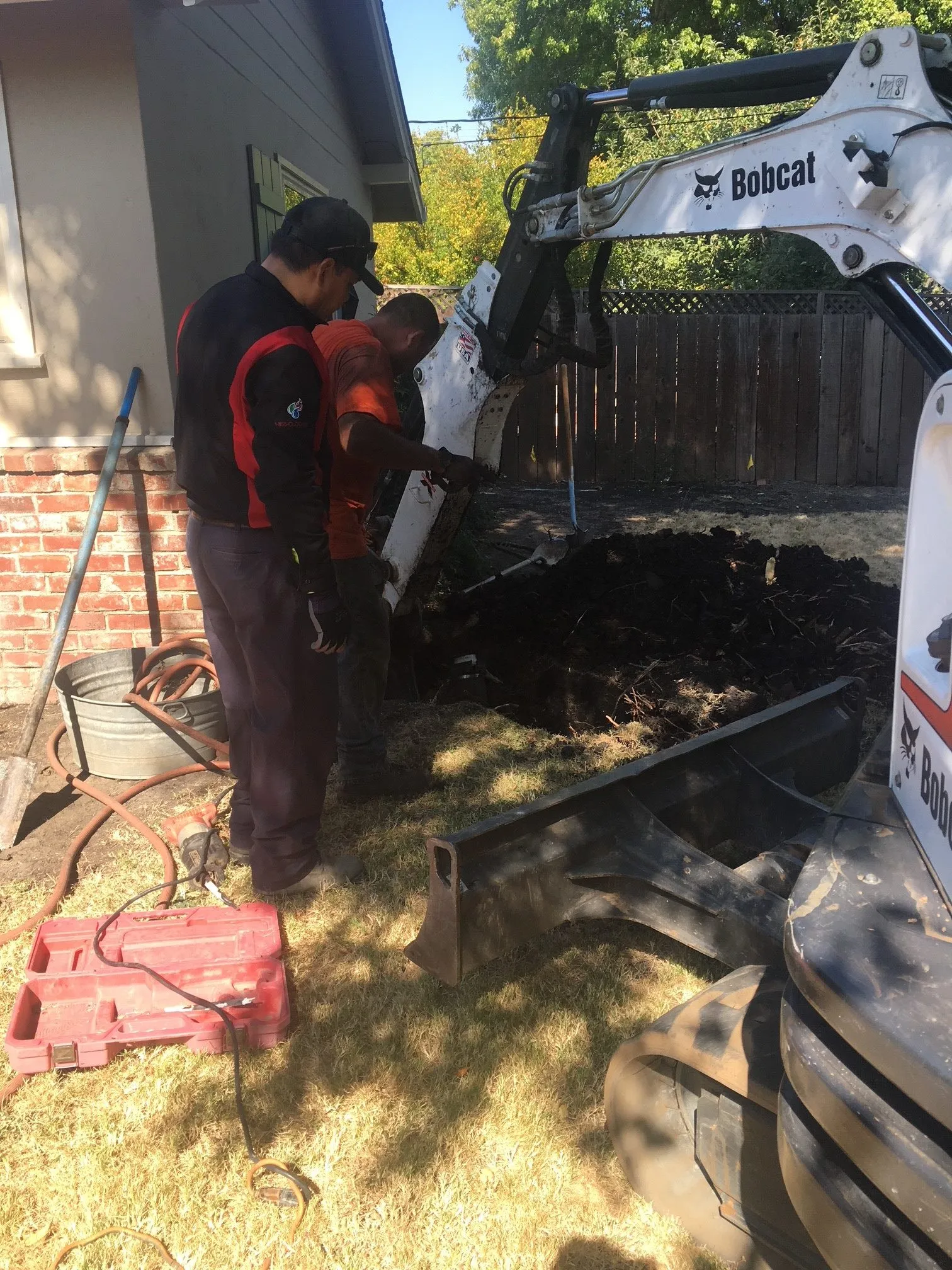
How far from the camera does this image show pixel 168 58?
16.6ft

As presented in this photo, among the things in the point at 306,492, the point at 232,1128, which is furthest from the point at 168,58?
the point at 232,1128

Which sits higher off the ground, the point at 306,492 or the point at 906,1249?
the point at 306,492

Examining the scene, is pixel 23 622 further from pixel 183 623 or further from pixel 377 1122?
pixel 377 1122

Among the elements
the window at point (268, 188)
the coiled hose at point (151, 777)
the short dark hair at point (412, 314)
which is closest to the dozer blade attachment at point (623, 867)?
the coiled hose at point (151, 777)

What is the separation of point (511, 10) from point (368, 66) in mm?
23338

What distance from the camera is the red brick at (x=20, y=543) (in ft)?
17.4

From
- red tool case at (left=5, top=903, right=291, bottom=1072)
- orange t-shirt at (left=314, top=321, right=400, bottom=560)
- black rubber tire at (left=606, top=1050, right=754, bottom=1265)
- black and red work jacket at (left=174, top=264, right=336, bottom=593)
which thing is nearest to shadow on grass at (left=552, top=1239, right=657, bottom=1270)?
black rubber tire at (left=606, top=1050, right=754, bottom=1265)

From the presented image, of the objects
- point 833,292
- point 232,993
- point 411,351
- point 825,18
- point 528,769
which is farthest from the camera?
point 825,18

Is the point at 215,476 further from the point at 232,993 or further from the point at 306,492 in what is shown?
the point at 232,993

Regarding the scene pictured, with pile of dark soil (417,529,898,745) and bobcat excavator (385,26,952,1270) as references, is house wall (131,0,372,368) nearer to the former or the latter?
bobcat excavator (385,26,952,1270)

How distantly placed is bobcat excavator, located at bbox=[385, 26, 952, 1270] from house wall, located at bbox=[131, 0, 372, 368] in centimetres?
167

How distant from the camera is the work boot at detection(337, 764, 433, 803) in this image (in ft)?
14.4

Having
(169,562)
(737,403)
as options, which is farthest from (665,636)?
(737,403)

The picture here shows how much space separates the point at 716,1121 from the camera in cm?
217
